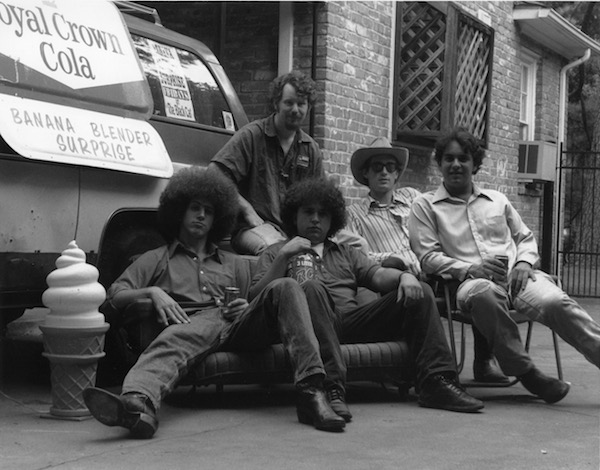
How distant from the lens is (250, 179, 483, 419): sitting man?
536cm

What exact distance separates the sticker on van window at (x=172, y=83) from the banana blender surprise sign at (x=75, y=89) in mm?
397

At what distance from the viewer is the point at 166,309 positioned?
203 inches

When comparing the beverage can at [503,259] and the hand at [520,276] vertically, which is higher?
the beverage can at [503,259]

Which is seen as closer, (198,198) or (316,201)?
(198,198)

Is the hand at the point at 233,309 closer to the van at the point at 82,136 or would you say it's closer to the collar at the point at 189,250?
the collar at the point at 189,250

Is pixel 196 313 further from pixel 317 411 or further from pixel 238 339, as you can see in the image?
pixel 317 411

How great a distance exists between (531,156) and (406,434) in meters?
11.4

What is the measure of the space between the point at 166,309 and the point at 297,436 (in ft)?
2.99

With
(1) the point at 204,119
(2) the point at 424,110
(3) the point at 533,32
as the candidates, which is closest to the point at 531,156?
(3) the point at 533,32

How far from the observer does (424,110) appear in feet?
37.6

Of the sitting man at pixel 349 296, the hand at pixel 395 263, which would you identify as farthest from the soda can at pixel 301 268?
the hand at pixel 395 263

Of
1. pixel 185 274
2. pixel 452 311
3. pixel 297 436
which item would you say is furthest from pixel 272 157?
pixel 297 436

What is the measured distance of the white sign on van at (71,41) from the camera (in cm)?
537

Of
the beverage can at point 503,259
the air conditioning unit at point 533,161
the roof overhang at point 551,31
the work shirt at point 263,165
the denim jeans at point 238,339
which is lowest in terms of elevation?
the denim jeans at point 238,339
